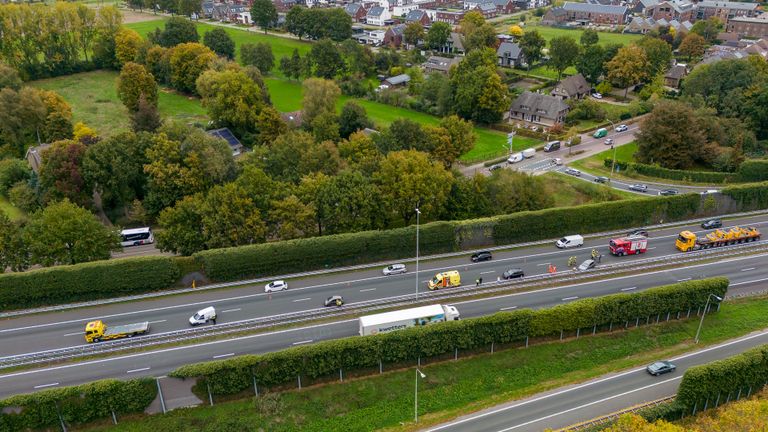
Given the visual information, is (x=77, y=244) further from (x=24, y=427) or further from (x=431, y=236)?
(x=431, y=236)

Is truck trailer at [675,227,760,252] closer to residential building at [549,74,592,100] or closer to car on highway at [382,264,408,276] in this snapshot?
car on highway at [382,264,408,276]

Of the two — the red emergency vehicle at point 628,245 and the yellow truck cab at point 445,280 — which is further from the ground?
the red emergency vehicle at point 628,245

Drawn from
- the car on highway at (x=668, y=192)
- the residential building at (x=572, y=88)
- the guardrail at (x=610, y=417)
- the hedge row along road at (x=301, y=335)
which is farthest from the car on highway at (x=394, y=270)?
the residential building at (x=572, y=88)

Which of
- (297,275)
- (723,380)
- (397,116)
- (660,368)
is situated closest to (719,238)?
(660,368)

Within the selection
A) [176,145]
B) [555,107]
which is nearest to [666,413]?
[176,145]

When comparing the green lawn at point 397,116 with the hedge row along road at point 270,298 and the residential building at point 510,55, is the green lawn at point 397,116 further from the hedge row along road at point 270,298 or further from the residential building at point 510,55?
the residential building at point 510,55

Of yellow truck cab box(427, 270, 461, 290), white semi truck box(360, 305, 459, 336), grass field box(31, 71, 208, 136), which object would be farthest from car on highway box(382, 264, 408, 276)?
grass field box(31, 71, 208, 136)
